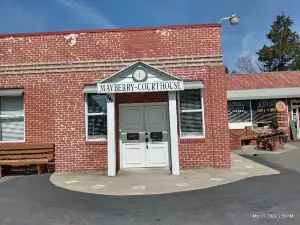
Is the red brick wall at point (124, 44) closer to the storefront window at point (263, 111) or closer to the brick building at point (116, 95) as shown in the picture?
the brick building at point (116, 95)

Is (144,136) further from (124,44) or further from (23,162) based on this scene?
(23,162)

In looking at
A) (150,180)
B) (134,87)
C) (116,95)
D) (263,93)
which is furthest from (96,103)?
(263,93)

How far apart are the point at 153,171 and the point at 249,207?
480cm

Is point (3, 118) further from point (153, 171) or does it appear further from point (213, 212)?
point (213, 212)

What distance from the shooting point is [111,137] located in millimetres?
10477

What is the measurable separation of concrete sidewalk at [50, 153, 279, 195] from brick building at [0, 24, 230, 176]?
707mm

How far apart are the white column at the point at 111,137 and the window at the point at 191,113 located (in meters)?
2.38

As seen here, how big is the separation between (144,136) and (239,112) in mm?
13719

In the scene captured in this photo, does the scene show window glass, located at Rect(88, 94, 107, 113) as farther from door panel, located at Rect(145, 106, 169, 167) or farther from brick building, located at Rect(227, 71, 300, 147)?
brick building, located at Rect(227, 71, 300, 147)

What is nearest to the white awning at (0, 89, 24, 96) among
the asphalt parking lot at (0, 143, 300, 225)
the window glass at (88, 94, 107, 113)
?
the window glass at (88, 94, 107, 113)

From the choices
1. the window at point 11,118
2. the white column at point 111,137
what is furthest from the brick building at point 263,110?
the window at point 11,118

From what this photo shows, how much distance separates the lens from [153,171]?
36.1 ft

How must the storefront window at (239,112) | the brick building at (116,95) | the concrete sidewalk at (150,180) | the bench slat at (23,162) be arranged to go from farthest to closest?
the storefront window at (239,112) → the brick building at (116,95) → the bench slat at (23,162) → the concrete sidewalk at (150,180)

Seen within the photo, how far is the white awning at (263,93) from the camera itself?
77.0 feet
